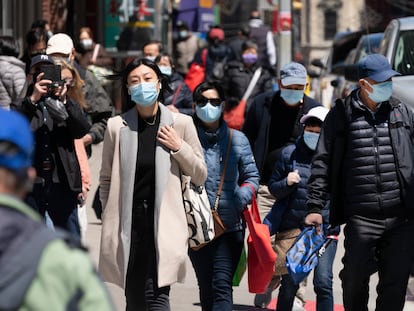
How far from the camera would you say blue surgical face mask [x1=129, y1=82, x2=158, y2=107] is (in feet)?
22.0

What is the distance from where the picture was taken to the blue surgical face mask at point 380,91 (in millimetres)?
7062

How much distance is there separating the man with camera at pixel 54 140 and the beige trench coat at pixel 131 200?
835mm

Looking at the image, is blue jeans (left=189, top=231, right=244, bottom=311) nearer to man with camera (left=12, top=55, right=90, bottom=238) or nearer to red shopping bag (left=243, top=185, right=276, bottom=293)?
red shopping bag (left=243, top=185, right=276, bottom=293)

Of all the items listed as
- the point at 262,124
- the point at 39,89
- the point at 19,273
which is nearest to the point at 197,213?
the point at 39,89

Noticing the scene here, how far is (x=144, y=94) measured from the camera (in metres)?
6.70

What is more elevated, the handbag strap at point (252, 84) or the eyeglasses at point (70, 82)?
the eyeglasses at point (70, 82)

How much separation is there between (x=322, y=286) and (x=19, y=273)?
5063 millimetres

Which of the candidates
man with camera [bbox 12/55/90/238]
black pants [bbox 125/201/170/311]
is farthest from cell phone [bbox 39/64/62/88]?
black pants [bbox 125/201/170/311]

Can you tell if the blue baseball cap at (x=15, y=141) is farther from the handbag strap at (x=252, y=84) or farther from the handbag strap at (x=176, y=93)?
the handbag strap at (x=252, y=84)

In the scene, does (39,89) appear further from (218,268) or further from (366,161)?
(366,161)

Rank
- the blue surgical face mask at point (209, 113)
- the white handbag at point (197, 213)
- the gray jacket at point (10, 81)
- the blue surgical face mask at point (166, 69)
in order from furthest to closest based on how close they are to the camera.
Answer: the blue surgical face mask at point (166, 69) < the gray jacket at point (10, 81) < the blue surgical face mask at point (209, 113) < the white handbag at point (197, 213)

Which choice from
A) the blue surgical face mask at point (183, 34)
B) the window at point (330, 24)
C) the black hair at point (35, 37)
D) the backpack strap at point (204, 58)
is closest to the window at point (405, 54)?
the black hair at point (35, 37)

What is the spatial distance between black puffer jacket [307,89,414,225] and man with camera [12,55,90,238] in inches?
59.6

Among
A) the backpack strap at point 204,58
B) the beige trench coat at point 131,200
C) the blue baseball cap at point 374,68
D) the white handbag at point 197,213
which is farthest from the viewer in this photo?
the backpack strap at point 204,58
